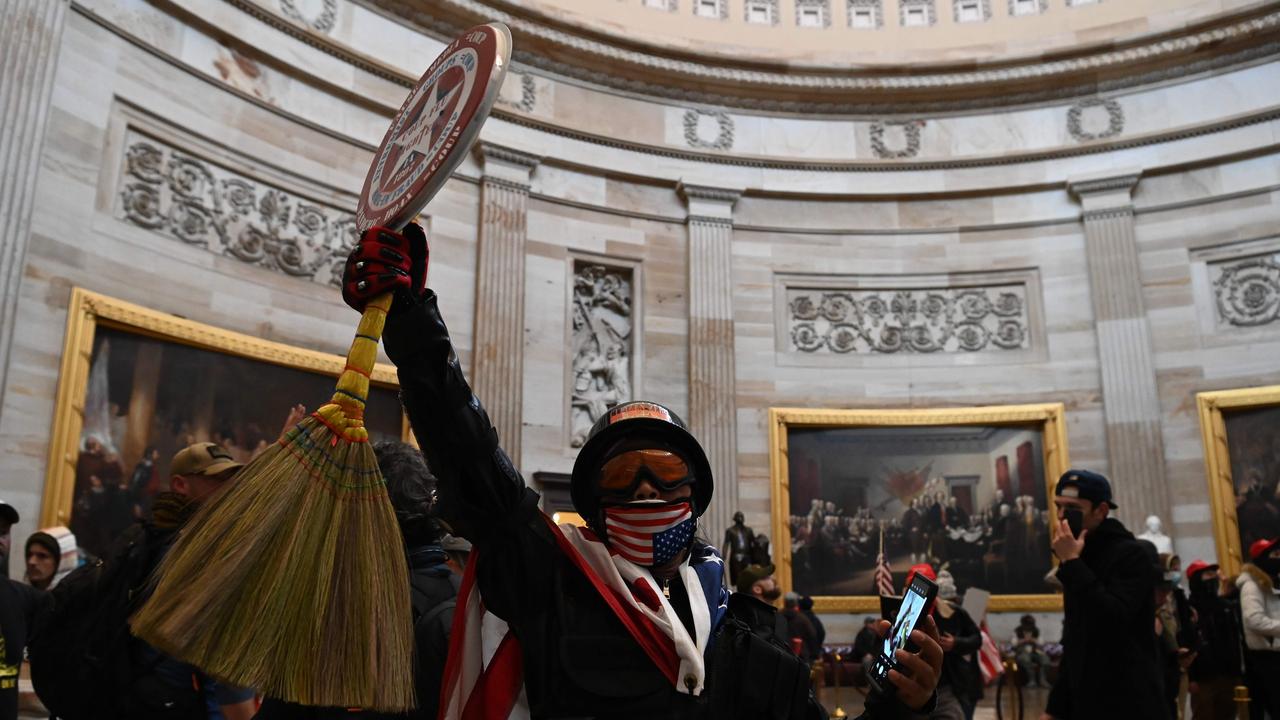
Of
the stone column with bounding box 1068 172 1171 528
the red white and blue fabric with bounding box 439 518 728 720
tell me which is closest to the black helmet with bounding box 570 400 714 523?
the red white and blue fabric with bounding box 439 518 728 720

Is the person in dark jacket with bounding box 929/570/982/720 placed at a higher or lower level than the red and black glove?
lower

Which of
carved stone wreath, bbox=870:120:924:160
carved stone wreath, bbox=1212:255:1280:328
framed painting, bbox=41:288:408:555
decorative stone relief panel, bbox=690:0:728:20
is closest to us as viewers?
framed painting, bbox=41:288:408:555

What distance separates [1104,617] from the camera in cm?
486

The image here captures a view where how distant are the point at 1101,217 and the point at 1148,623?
14.0m

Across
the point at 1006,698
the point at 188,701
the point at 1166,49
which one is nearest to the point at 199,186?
the point at 188,701

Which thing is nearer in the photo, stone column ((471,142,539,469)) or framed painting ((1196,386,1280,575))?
stone column ((471,142,539,469))

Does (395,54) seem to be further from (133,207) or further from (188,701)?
(188,701)

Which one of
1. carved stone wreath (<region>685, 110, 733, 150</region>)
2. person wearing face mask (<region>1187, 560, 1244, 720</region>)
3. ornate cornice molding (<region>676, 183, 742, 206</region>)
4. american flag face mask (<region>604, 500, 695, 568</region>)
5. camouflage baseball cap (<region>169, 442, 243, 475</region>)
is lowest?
person wearing face mask (<region>1187, 560, 1244, 720</region>)

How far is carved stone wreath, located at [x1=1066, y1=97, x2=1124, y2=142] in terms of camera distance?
57.4ft

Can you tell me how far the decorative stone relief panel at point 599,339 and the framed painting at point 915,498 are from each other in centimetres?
276

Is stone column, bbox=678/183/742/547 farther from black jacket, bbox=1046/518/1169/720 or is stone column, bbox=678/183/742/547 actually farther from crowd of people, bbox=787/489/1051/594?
black jacket, bbox=1046/518/1169/720

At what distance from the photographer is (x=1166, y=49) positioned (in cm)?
1698

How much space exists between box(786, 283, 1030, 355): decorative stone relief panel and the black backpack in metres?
14.8

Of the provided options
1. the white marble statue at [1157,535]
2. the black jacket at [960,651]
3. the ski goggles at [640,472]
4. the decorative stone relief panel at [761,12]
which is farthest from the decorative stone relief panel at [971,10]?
the ski goggles at [640,472]
